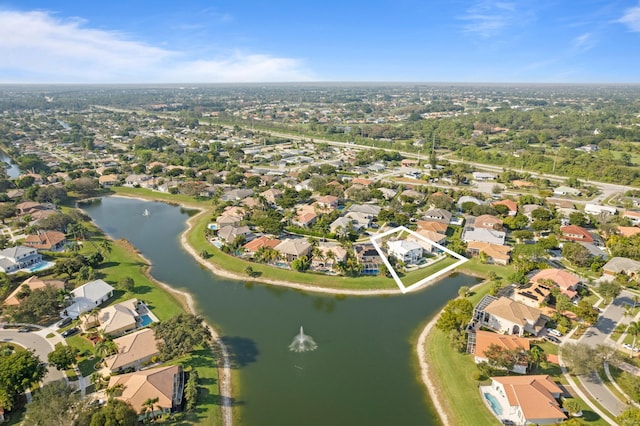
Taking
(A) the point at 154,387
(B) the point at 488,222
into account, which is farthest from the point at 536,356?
(B) the point at 488,222

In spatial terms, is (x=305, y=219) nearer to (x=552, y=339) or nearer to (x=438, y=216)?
(x=438, y=216)

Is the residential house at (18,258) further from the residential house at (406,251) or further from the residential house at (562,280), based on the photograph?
the residential house at (562,280)

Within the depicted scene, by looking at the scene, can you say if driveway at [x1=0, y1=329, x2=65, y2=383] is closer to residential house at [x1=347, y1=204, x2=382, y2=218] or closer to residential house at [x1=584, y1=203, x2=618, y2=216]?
residential house at [x1=347, y1=204, x2=382, y2=218]

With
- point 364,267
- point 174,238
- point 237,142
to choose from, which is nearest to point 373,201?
point 364,267

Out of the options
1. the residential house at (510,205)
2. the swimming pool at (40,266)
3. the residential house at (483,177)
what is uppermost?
the residential house at (483,177)

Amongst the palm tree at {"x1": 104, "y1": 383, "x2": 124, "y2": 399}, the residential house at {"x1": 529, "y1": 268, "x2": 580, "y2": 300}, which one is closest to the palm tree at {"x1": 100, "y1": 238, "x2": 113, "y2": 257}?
the palm tree at {"x1": 104, "y1": 383, "x2": 124, "y2": 399}

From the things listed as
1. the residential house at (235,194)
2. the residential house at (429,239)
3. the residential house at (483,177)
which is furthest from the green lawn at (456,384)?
the residential house at (483,177)
